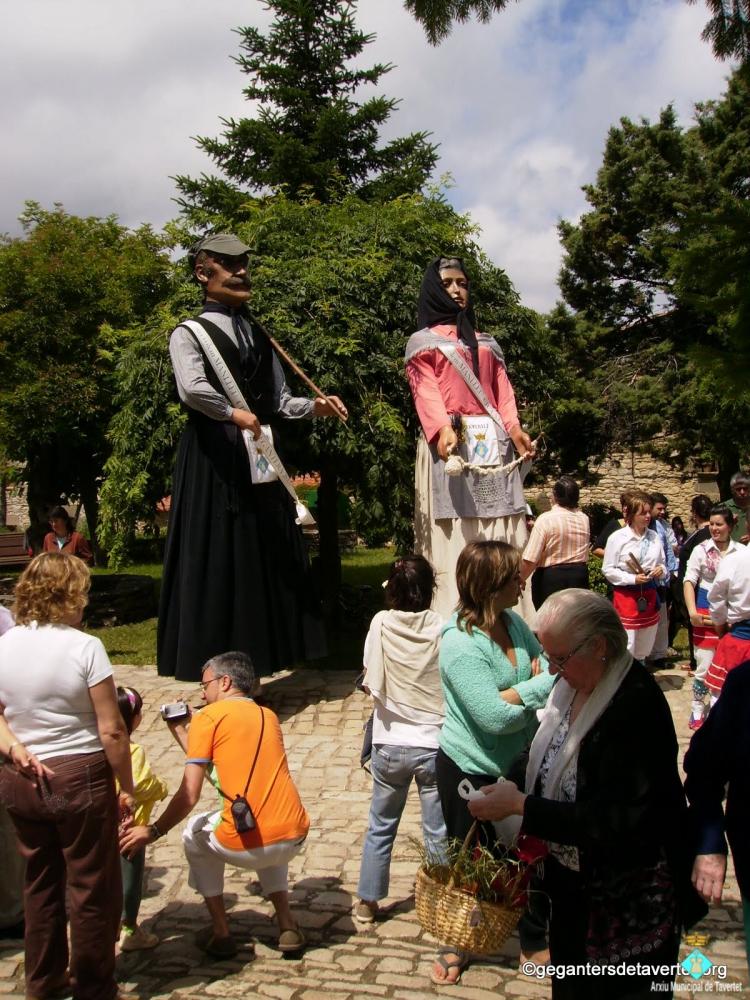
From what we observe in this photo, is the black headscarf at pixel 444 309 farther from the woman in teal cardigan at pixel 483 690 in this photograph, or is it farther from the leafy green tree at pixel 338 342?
the woman in teal cardigan at pixel 483 690

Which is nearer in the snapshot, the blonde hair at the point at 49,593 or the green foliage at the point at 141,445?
the blonde hair at the point at 49,593

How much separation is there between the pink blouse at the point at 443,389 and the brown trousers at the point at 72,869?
345cm

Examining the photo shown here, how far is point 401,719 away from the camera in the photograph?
13.4 ft

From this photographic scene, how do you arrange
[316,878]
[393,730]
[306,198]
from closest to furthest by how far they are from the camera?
[393,730] → [316,878] → [306,198]

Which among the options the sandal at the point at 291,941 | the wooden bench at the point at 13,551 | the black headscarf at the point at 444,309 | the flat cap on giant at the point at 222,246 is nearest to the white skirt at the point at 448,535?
the black headscarf at the point at 444,309

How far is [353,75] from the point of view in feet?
43.5

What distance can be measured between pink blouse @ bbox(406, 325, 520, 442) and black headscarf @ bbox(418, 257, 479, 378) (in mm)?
50

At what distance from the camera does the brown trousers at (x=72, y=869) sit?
3316 millimetres

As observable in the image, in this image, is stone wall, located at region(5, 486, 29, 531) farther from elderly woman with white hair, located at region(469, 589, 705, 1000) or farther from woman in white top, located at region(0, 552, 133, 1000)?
elderly woman with white hair, located at region(469, 589, 705, 1000)

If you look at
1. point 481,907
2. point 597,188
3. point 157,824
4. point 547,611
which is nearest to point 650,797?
point 547,611

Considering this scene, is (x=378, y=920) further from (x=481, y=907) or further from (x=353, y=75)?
(x=353, y=75)

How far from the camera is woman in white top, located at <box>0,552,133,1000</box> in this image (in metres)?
3.32

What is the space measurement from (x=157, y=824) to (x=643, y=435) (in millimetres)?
20578

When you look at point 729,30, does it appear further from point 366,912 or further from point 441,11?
point 366,912
